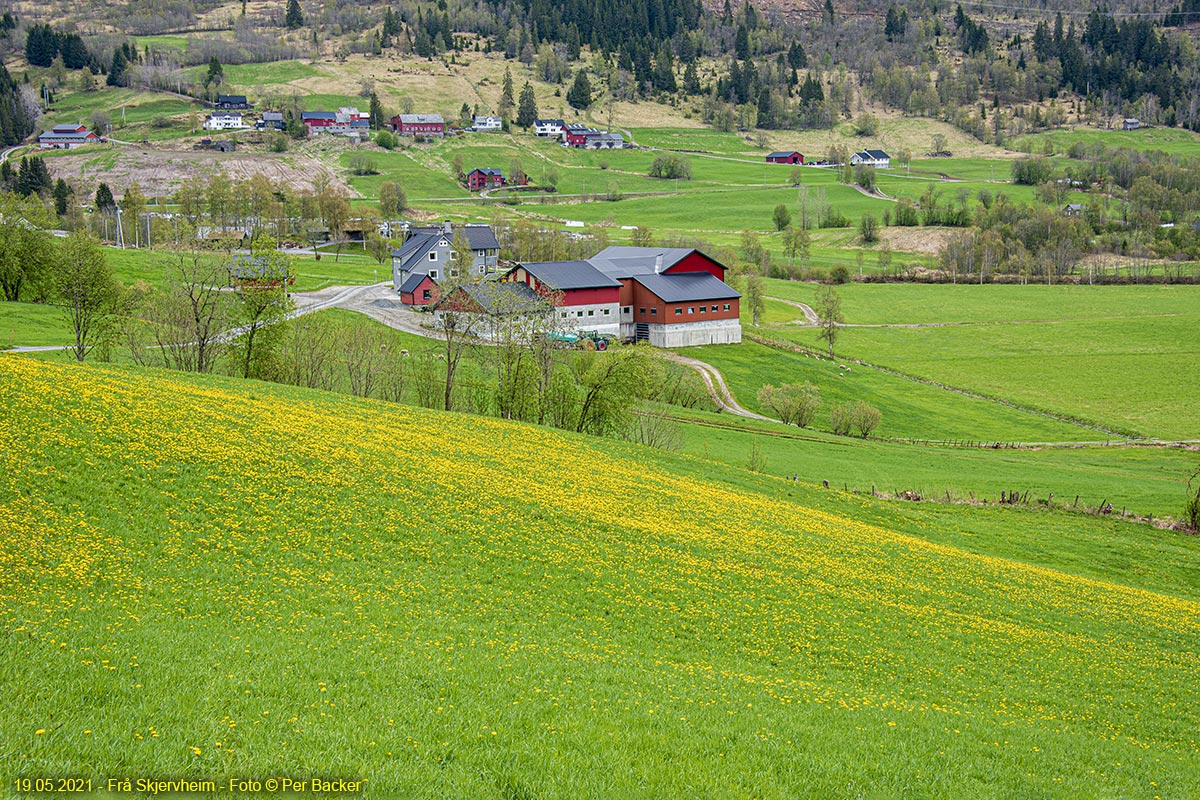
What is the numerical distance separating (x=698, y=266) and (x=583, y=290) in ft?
58.5

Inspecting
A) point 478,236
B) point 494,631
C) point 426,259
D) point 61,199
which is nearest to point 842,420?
point 426,259

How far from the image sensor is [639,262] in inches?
4402

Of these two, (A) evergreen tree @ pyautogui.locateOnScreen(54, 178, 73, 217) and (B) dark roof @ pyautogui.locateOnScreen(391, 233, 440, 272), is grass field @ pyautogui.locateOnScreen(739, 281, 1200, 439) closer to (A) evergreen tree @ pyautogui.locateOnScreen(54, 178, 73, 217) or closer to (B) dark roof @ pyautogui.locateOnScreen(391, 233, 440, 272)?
(B) dark roof @ pyautogui.locateOnScreen(391, 233, 440, 272)

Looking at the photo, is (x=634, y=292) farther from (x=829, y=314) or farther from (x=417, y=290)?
(x=417, y=290)

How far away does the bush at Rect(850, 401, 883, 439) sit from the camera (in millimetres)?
76875

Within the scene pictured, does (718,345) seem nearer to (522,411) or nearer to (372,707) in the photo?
(522,411)

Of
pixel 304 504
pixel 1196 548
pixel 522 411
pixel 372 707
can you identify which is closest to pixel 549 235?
pixel 522 411

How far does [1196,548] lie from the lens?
4597cm

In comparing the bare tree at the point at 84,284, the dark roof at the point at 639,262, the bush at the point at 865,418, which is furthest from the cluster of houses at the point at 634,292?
the bare tree at the point at 84,284

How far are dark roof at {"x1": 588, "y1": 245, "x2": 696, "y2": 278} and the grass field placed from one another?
19168 mm

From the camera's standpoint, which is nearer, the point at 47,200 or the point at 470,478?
the point at 470,478

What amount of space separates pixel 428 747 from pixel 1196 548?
45789 mm

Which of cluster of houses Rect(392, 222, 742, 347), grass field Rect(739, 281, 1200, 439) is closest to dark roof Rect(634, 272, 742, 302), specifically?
cluster of houses Rect(392, 222, 742, 347)

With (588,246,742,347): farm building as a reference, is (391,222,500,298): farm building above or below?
above
